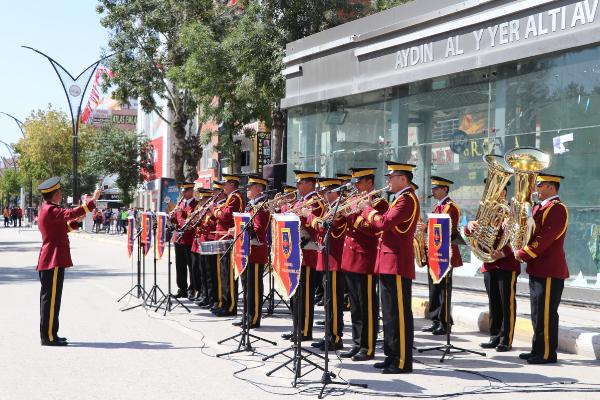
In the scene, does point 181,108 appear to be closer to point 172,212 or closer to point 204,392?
point 172,212

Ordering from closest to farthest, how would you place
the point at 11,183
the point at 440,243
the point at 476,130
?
the point at 440,243, the point at 476,130, the point at 11,183

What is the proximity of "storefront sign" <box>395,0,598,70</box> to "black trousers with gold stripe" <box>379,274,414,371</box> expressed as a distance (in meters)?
7.05

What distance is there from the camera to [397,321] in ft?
26.9

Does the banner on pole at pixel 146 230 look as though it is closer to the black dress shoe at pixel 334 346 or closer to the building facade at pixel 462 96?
the black dress shoe at pixel 334 346

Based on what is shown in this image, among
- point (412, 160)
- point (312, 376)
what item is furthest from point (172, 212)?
point (312, 376)

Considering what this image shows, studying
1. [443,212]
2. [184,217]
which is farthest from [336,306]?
[184,217]

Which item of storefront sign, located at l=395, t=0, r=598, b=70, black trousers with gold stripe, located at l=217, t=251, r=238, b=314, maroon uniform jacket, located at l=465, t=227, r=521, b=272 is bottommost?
black trousers with gold stripe, located at l=217, t=251, r=238, b=314

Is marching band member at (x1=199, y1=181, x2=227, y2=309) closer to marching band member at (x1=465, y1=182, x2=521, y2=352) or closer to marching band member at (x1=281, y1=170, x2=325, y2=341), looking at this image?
marching band member at (x1=281, y1=170, x2=325, y2=341)

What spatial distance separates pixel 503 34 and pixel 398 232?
793cm

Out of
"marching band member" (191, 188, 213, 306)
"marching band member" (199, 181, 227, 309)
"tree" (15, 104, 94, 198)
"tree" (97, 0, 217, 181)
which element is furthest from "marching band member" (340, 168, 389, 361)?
"tree" (15, 104, 94, 198)

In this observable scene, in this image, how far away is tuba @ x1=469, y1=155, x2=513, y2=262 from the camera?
372 inches

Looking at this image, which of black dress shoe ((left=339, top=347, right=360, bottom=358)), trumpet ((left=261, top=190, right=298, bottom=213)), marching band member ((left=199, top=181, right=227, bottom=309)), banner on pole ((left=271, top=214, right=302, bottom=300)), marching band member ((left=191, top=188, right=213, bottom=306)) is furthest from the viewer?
marching band member ((left=191, top=188, right=213, bottom=306))

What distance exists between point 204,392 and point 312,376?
124 cm

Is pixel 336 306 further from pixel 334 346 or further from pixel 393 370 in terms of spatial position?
pixel 393 370
